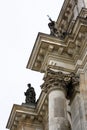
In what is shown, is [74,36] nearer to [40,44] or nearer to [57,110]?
[40,44]

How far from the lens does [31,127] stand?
75.4ft

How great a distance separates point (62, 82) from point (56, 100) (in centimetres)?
95

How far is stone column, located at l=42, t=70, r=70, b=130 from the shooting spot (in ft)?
50.5

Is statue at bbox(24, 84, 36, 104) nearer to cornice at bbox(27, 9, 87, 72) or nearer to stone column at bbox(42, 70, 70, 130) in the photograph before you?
cornice at bbox(27, 9, 87, 72)

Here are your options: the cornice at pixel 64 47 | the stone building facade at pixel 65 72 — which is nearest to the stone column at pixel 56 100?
the stone building facade at pixel 65 72

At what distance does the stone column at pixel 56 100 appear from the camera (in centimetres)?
1540

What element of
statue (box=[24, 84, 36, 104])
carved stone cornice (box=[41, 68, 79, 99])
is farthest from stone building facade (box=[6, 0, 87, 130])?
statue (box=[24, 84, 36, 104])

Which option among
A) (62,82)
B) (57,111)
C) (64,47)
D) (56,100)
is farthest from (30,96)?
(57,111)

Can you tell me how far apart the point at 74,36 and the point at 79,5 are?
623 cm

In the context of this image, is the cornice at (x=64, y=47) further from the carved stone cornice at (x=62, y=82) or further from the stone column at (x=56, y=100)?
the stone column at (x=56, y=100)

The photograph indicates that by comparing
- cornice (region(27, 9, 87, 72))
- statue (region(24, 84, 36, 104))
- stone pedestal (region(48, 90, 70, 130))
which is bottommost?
stone pedestal (region(48, 90, 70, 130))

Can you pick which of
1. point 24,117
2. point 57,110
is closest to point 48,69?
point 57,110

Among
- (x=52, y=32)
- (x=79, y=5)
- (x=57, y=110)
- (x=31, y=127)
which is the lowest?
(x=57, y=110)

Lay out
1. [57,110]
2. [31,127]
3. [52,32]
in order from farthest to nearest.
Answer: [31,127], [52,32], [57,110]
